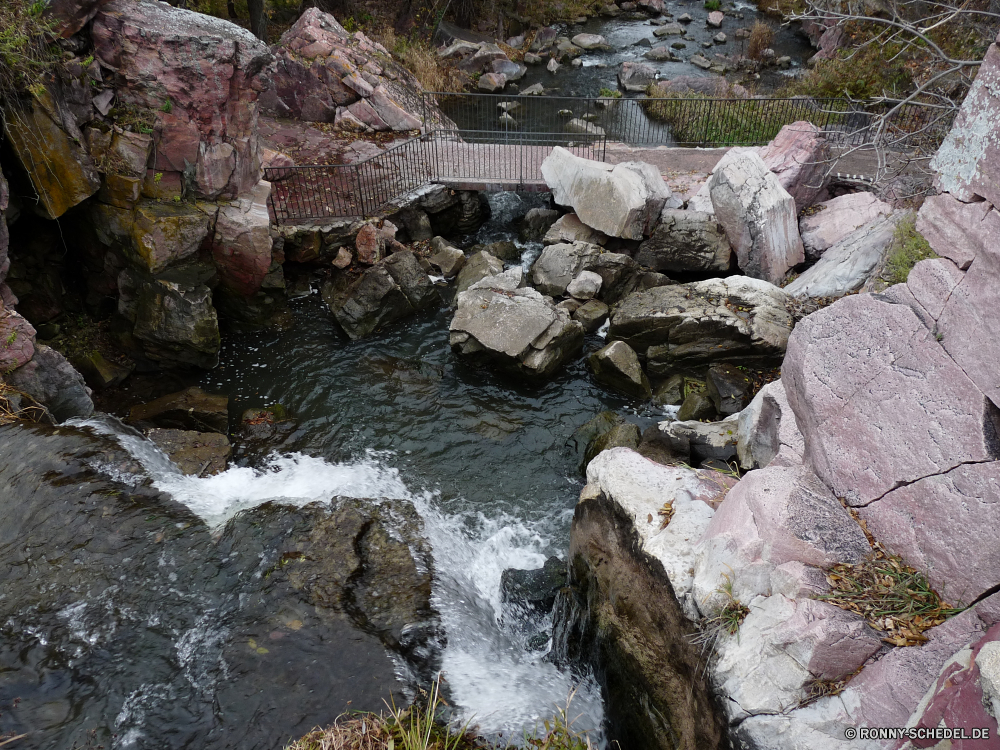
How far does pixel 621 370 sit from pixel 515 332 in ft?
5.68

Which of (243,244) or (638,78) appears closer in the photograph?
(243,244)

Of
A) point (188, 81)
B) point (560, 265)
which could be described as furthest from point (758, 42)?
point (188, 81)

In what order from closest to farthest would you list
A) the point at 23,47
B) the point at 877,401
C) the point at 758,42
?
the point at 877,401, the point at 23,47, the point at 758,42

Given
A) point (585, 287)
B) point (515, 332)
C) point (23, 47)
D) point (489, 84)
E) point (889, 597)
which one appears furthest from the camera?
point (489, 84)

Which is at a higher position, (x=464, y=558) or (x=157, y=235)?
(x=157, y=235)

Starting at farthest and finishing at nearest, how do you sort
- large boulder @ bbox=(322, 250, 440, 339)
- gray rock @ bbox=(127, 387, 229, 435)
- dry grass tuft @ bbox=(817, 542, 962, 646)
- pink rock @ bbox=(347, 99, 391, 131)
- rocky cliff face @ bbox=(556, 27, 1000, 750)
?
pink rock @ bbox=(347, 99, 391, 131)
large boulder @ bbox=(322, 250, 440, 339)
gray rock @ bbox=(127, 387, 229, 435)
dry grass tuft @ bbox=(817, 542, 962, 646)
rocky cliff face @ bbox=(556, 27, 1000, 750)

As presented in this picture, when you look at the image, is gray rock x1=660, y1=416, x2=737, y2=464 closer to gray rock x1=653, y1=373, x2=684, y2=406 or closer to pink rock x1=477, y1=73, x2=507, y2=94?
gray rock x1=653, y1=373, x2=684, y2=406

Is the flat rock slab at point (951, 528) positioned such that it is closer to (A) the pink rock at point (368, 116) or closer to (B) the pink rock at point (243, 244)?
(B) the pink rock at point (243, 244)

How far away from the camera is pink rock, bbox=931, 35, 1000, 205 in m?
3.95

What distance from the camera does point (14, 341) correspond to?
6895 mm

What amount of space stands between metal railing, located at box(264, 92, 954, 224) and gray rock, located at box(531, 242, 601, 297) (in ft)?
9.16

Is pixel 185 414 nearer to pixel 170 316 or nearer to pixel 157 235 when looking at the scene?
pixel 170 316

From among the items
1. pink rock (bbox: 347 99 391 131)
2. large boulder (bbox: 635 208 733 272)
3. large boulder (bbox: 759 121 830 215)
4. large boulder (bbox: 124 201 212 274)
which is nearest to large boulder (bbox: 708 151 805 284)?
large boulder (bbox: 635 208 733 272)

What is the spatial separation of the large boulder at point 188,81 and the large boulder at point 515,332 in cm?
434
